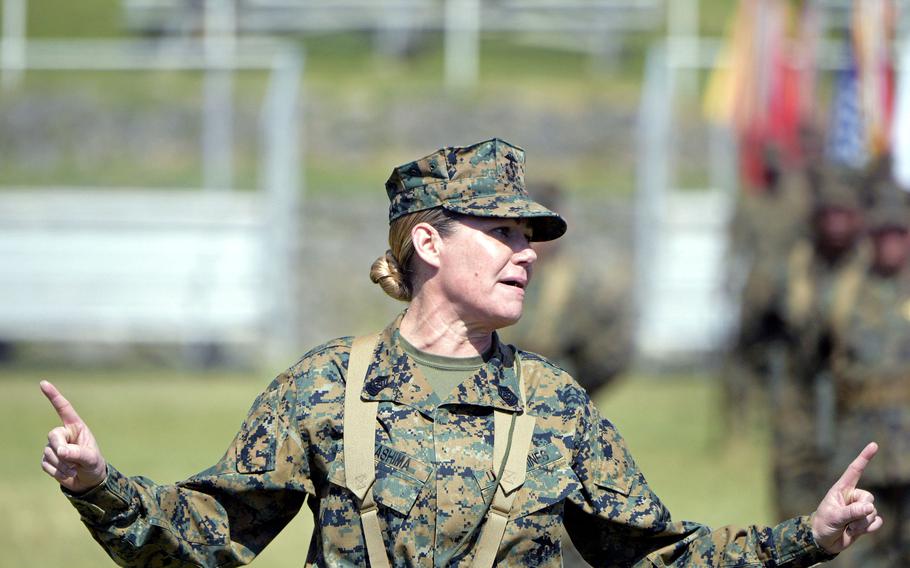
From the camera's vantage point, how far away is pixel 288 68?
2169cm

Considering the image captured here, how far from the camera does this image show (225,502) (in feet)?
14.9

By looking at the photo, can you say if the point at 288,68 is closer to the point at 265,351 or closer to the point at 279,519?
the point at 265,351

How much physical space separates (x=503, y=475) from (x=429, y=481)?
0.17 m

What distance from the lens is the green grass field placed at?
1152cm

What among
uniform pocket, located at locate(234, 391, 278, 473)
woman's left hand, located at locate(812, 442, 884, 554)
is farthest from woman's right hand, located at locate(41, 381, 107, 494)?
woman's left hand, located at locate(812, 442, 884, 554)

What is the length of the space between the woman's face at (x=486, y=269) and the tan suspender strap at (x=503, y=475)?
0.81 ft

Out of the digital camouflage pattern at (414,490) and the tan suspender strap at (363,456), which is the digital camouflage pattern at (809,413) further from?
the tan suspender strap at (363,456)

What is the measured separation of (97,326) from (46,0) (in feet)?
52.9

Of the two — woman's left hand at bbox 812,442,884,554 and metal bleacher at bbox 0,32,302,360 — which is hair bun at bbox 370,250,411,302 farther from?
metal bleacher at bbox 0,32,302,360

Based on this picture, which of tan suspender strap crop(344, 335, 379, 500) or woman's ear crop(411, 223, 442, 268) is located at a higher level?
woman's ear crop(411, 223, 442, 268)

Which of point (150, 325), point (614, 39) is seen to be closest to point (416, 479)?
point (150, 325)

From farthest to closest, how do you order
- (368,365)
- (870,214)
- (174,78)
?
1. (174,78)
2. (870,214)
3. (368,365)

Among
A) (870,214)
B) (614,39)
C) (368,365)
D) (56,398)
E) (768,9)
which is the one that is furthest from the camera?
(614,39)

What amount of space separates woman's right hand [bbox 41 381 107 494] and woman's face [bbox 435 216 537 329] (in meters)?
0.95
